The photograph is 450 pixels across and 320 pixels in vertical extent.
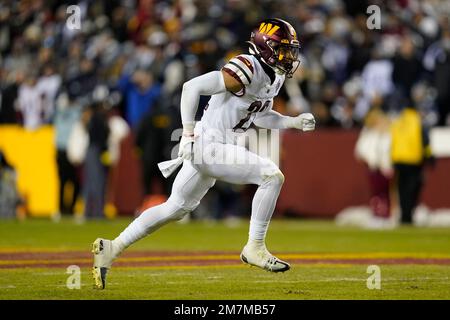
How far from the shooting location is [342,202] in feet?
56.9

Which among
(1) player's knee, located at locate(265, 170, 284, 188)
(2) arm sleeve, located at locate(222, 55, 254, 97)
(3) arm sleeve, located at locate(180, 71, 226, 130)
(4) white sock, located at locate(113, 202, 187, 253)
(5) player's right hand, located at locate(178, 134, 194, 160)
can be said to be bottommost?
(4) white sock, located at locate(113, 202, 187, 253)

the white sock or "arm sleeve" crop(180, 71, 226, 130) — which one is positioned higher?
"arm sleeve" crop(180, 71, 226, 130)

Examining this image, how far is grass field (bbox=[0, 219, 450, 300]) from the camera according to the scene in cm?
745

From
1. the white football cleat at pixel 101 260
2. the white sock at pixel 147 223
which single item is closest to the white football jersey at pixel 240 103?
the white sock at pixel 147 223

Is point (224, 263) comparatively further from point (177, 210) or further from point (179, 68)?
point (179, 68)

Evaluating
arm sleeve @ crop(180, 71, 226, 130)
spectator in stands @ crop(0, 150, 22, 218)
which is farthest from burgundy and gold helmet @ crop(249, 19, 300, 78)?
spectator in stands @ crop(0, 150, 22, 218)

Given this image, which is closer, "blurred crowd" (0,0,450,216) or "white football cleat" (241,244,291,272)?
"white football cleat" (241,244,291,272)

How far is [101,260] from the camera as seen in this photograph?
25.3 ft

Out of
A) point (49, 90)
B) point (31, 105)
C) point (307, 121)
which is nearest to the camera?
point (307, 121)

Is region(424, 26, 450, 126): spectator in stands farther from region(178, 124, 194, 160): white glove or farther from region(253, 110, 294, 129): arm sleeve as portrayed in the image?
region(178, 124, 194, 160): white glove

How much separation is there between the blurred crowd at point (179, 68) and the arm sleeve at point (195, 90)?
8.93 meters

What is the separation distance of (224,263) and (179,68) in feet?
28.6

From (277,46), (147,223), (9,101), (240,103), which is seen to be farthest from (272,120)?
(9,101)

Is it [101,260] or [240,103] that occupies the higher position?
[240,103]
